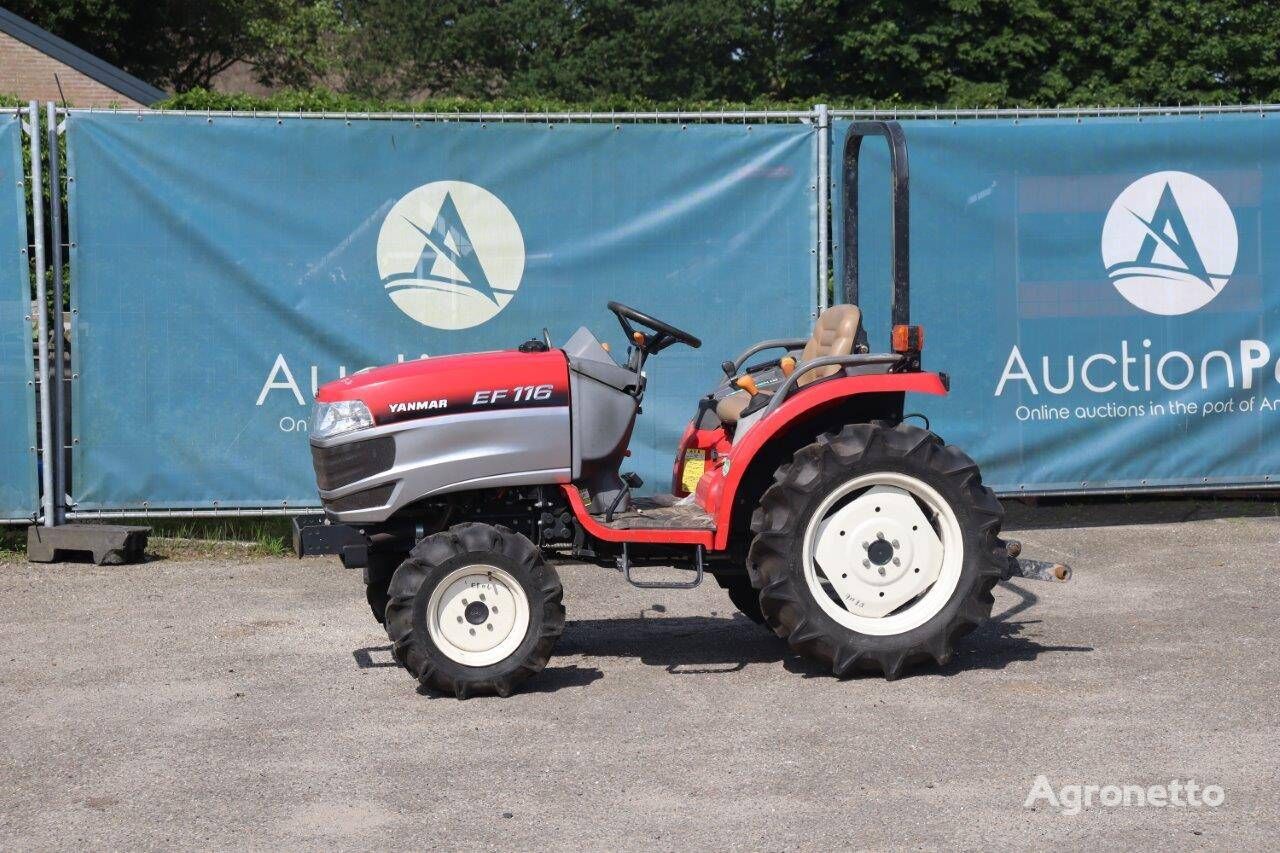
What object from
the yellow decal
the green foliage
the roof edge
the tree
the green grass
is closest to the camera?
the yellow decal

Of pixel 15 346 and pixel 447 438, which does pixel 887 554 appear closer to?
pixel 447 438

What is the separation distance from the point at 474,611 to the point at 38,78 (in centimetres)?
2535

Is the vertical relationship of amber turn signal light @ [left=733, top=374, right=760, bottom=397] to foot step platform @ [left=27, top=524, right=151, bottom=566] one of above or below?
above

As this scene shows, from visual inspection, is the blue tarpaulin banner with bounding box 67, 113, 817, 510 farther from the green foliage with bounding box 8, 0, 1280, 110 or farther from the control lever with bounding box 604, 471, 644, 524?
the green foliage with bounding box 8, 0, 1280, 110

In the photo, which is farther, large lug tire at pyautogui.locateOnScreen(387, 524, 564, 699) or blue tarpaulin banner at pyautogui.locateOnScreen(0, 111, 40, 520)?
blue tarpaulin banner at pyautogui.locateOnScreen(0, 111, 40, 520)

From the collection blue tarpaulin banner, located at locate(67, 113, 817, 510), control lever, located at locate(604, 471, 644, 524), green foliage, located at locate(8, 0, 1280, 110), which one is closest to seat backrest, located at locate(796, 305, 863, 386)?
control lever, located at locate(604, 471, 644, 524)

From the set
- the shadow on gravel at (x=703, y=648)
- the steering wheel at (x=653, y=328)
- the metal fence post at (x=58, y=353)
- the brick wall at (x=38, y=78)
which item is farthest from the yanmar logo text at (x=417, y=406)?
the brick wall at (x=38, y=78)

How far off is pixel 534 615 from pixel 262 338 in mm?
3625

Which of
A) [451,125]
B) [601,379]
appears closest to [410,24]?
[451,125]

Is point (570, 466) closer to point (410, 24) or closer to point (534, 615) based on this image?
point (534, 615)

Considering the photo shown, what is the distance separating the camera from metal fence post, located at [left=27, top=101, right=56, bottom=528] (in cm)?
859

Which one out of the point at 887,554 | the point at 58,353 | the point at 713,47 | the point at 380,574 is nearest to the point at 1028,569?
the point at 887,554

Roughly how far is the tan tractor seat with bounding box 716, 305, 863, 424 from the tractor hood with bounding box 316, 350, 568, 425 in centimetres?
94

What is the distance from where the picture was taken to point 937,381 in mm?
6266
